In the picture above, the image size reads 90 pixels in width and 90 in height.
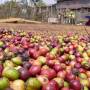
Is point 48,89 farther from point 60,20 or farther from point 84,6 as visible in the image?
point 84,6

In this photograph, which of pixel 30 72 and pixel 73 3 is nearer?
pixel 30 72

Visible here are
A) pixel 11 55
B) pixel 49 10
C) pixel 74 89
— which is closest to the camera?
pixel 74 89

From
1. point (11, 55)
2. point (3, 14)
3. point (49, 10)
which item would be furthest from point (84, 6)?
point (11, 55)

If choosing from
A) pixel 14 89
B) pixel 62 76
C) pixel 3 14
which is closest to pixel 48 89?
pixel 14 89

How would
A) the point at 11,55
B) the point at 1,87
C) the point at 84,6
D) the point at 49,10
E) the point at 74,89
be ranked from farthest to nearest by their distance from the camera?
the point at 84,6, the point at 49,10, the point at 11,55, the point at 74,89, the point at 1,87

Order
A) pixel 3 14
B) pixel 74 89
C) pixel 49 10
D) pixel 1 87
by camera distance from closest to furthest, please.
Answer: pixel 1 87
pixel 74 89
pixel 3 14
pixel 49 10

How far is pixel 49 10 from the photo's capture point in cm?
3331

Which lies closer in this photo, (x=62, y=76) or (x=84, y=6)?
(x=62, y=76)

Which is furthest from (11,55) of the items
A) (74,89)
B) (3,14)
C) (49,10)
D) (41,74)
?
(49,10)

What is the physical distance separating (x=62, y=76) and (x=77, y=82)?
0.17 m

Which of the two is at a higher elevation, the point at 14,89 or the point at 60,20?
the point at 14,89

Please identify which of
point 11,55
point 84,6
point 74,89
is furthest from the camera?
point 84,6

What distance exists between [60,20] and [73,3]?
580 inches

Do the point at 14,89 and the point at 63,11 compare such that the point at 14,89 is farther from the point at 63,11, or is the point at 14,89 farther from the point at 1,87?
the point at 63,11
